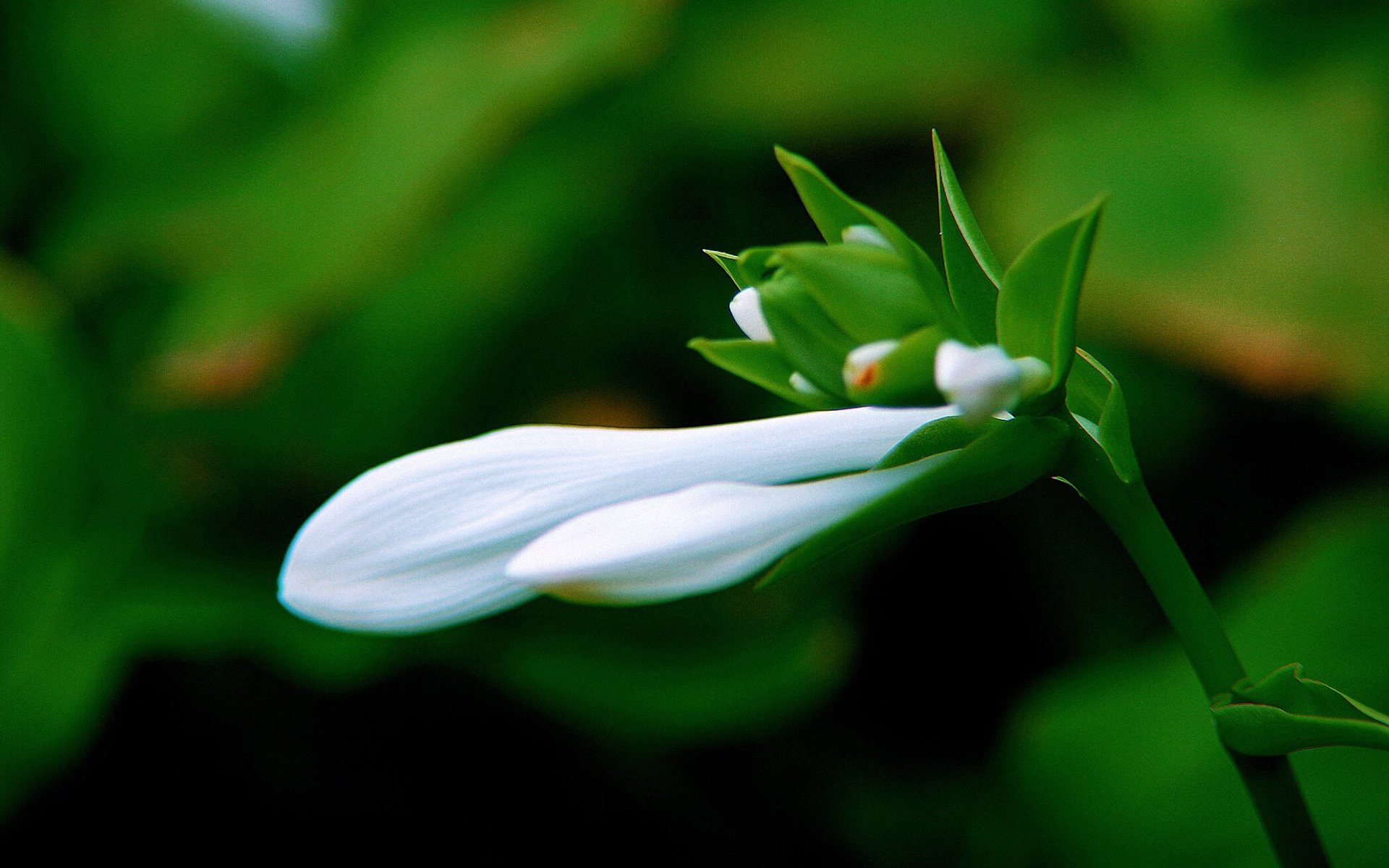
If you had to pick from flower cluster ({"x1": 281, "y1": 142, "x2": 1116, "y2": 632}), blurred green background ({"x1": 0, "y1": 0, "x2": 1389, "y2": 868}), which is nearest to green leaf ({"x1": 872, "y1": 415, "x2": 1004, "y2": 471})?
flower cluster ({"x1": 281, "y1": 142, "x2": 1116, "y2": 632})

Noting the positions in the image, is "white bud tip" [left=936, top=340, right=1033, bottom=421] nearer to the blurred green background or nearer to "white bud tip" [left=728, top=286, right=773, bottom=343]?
"white bud tip" [left=728, top=286, right=773, bottom=343]

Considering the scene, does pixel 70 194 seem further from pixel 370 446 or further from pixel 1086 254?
pixel 1086 254

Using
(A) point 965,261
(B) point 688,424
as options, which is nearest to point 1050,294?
(A) point 965,261

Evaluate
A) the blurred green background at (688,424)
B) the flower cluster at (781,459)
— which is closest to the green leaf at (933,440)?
the flower cluster at (781,459)

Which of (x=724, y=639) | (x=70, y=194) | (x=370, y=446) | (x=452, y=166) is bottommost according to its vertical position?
(x=724, y=639)

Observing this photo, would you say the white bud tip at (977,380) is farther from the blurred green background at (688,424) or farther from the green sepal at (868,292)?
the blurred green background at (688,424)

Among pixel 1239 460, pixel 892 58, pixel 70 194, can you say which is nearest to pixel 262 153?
pixel 70 194
